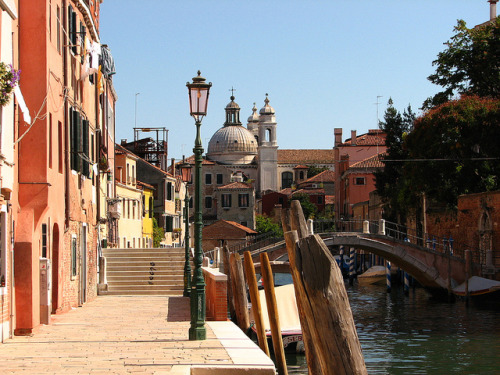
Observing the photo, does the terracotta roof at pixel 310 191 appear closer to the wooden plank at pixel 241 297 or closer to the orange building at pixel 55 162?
the orange building at pixel 55 162

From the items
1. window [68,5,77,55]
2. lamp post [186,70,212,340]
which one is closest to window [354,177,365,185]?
window [68,5,77,55]

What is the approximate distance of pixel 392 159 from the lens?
5100cm

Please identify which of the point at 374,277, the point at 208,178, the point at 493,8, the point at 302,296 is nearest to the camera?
the point at 302,296

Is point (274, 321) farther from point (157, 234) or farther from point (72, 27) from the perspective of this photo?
point (157, 234)

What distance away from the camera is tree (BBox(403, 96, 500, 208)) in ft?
121

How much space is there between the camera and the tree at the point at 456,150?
36969 millimetres

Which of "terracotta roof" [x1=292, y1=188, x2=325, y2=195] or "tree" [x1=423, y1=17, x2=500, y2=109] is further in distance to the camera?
"terracotta roof" [x1=292, y1=188, x2=325, y2=195]

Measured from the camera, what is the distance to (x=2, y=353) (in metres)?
11.7

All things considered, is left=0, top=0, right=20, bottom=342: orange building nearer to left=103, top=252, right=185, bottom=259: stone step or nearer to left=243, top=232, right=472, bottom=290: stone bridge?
left=103, top=252, right=185, bottom=259: stone step

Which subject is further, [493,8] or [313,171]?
[313,171]

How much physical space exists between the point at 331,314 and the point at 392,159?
46.0 meters

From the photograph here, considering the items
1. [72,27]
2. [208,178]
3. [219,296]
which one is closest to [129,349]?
[219,296]

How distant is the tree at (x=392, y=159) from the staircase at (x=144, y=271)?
69.0 ft

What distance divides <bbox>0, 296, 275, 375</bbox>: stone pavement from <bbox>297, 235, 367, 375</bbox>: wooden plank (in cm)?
331
